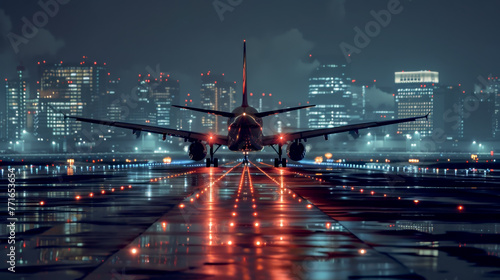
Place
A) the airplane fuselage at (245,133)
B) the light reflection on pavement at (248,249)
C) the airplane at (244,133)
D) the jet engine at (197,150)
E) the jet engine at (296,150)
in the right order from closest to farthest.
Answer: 1. the light reflection on pavement at (248,249)
2. the airplane fuselage at (245,133)
3. the airplane at (244,133)
4. the jet engine at (197,150)
5. the jet engine at (296,150)

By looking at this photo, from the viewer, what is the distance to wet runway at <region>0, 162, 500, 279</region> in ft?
46.6

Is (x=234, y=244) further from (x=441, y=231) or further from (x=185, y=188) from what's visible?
(x=185, y=188)

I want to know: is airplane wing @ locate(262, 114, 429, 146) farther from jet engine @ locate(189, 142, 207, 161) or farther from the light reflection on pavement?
the light reflection on pavement

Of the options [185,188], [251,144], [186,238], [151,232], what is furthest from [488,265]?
[251,144]

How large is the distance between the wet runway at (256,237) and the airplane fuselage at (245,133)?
35720 mm

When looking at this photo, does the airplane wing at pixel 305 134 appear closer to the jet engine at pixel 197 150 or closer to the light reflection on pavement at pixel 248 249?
the jet engine at pixel 197 150

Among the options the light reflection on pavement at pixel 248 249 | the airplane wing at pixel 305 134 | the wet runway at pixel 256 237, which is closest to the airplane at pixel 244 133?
the airplane wing at pixel 305 134

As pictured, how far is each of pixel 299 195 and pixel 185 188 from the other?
8.37 meters

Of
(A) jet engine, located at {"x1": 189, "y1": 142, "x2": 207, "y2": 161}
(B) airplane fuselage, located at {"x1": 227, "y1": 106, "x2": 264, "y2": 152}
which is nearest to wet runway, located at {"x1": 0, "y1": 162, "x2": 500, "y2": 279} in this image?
(B) airplane fuselage, located at {"x1": 227, "y1": 106, "x2": 264, "y2": 152}

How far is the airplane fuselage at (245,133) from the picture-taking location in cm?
7044

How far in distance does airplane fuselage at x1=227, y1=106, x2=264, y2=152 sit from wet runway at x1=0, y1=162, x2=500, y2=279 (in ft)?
117

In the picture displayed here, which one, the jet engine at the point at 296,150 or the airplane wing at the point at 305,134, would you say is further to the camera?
the jet engine at the point at 296,150

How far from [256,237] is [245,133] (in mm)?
51896

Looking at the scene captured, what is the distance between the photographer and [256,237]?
19.3 meters
